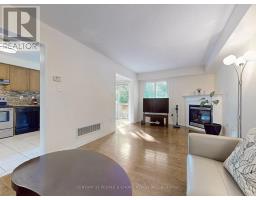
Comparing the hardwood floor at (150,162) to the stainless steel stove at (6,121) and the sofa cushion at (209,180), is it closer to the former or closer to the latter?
the sofa cushion at (209,180)

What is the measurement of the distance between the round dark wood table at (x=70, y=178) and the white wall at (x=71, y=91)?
1.40m

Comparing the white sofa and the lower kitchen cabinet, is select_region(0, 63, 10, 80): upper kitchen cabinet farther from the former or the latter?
the white sofa

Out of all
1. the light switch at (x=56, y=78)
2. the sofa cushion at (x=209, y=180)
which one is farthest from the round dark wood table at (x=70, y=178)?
the light switch at (x=56, y=78)

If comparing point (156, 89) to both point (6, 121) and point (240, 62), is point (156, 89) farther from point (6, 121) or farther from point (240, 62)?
point (6, 121)

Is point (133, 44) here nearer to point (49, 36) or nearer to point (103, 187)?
point (49, 36)

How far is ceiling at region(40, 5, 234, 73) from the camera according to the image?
1.96m

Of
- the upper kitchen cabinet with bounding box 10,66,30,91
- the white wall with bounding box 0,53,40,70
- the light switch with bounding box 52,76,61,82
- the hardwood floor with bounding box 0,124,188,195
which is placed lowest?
the hardwood floor with bounding box 0,124,188,195

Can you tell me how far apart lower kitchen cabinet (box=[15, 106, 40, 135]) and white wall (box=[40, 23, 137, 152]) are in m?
2.28

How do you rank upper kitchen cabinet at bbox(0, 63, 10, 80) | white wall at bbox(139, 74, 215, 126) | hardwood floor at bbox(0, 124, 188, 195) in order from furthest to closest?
white wall at bbox(139, 74, 215, 126)
upper kitchen cabinet at bbox(0, 63, 10, 80)
hardwood floor at bbox(0, 124, 188, 195)

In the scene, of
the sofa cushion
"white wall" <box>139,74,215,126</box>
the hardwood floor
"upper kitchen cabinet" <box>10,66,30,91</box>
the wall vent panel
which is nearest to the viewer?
the sofa cushion

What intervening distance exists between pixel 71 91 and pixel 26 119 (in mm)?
2504

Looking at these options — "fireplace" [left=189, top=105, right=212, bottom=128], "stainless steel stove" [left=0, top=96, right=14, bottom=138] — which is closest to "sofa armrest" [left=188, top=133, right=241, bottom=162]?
"fireplace" [left=189, top=105, right=212, bottom=128]
